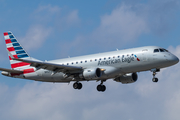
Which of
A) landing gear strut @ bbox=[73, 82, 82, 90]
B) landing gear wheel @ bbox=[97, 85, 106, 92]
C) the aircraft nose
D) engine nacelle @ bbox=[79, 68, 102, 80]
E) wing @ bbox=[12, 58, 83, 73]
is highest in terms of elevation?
the aircraft nose

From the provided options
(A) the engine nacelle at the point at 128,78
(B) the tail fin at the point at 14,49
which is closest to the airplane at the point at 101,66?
(A) the engine nacelle at the point at 128,78

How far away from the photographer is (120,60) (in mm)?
52375

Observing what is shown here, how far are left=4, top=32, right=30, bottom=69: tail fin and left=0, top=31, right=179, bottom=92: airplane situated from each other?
129cm

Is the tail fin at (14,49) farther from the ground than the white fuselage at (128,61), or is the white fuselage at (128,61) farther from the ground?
the tail fin at (14,49)

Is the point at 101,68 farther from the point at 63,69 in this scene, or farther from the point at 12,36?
the point at 12,36

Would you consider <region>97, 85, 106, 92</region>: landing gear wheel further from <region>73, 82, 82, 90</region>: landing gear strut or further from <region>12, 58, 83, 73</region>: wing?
<region>12, 58, 83, 73</region>: wing

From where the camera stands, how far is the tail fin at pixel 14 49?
202ft

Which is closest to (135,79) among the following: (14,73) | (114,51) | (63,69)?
(114,51)

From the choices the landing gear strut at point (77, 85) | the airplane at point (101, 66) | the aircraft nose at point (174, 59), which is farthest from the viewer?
the landing gear strut at point (77, 85)

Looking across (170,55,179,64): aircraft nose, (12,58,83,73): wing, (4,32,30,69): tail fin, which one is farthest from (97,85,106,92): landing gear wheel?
(170,55,179,64): aircraft nose

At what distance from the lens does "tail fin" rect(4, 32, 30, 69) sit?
202 feet

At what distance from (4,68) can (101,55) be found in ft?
49.4

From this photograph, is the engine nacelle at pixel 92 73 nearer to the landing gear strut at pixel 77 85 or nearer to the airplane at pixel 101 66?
the airplane at pixel 101 66

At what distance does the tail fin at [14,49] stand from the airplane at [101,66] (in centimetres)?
129
